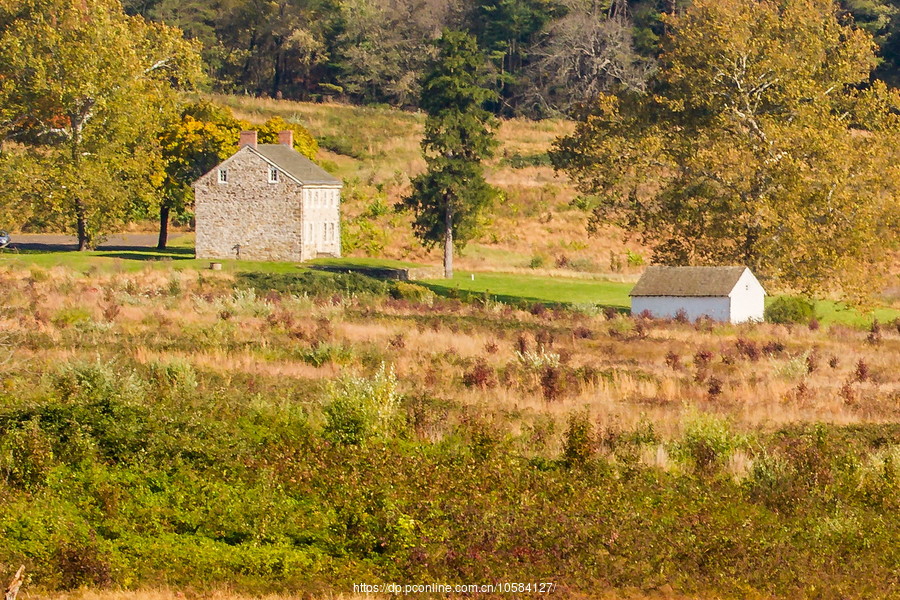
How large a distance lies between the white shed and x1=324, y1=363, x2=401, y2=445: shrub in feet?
97.2

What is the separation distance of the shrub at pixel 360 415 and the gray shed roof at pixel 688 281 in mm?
29607

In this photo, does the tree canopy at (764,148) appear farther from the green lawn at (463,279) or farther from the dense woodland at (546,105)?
the green lawn at (463,279)

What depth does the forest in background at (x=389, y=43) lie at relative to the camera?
377 feet

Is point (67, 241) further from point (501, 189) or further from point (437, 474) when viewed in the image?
point (437, 474)

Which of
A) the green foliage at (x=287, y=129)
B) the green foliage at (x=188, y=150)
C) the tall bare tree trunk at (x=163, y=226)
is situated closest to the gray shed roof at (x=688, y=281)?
the green foliage at (x=188, y=150)

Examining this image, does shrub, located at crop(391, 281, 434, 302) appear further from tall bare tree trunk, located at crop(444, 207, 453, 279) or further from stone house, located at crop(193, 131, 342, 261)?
stone house, located at crop(193, 131, 342, 261)

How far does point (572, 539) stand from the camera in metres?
16.2

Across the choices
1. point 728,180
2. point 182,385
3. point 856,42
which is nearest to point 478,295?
point 728,180

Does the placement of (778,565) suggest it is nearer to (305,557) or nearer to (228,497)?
(305,557)

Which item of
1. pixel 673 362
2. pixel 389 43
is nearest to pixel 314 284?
pixel 673 362

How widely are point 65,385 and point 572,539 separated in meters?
11.0

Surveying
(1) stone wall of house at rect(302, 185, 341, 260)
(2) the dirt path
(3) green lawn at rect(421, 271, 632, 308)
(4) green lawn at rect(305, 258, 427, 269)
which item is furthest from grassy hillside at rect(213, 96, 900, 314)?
(2) the dirt path

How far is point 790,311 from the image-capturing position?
5291 centimetres

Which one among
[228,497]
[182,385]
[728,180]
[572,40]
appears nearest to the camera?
[228,497]
